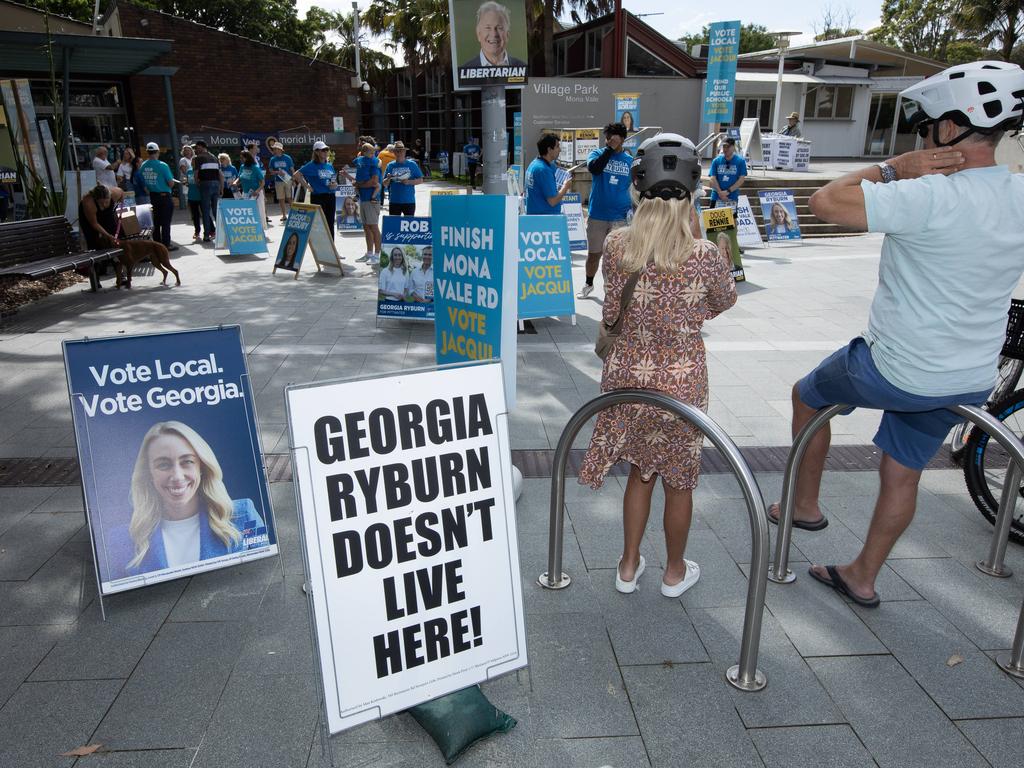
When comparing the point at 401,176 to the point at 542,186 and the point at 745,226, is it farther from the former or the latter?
the point at 745,226

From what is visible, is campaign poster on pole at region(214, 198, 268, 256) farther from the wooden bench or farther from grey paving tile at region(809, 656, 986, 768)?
grey paving tile at region(809, 656, 986, 768)

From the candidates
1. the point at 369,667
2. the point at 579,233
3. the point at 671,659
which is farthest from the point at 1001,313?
the point at 579,233

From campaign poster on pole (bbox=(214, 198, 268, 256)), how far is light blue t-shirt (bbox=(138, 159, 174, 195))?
1.04m

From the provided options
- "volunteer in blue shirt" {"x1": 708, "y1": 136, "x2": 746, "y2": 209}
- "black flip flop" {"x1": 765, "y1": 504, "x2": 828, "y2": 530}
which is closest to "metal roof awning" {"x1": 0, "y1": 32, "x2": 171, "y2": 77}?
"volunteer in blue shirt" {"x1": 708, "y1": 136, "x2": 746, "y2": 209}

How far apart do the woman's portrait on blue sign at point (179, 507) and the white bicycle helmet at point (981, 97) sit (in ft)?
10.2

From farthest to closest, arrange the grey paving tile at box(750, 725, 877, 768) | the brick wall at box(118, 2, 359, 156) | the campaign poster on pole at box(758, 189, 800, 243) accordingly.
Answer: the brick wall at box(118, 2, 359, 156) < the campaign poster on pole at box(758, 189, 800, 243) < the grey paving tile at box(750, 725, 877, 768)

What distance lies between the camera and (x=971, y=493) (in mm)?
3734

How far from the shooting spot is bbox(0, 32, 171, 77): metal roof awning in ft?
41.9

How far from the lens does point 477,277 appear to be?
3.86 m

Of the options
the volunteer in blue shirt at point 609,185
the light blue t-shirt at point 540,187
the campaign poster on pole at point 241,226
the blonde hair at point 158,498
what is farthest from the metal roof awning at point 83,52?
the blonde hair at point 158,498

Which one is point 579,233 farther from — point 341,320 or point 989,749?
point 989,749

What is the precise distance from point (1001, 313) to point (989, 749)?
1.46 meters

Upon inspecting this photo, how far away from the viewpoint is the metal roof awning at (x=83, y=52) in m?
12.8

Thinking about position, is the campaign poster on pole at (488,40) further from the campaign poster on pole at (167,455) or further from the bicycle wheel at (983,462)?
the bicycle wheel at (983,462)
